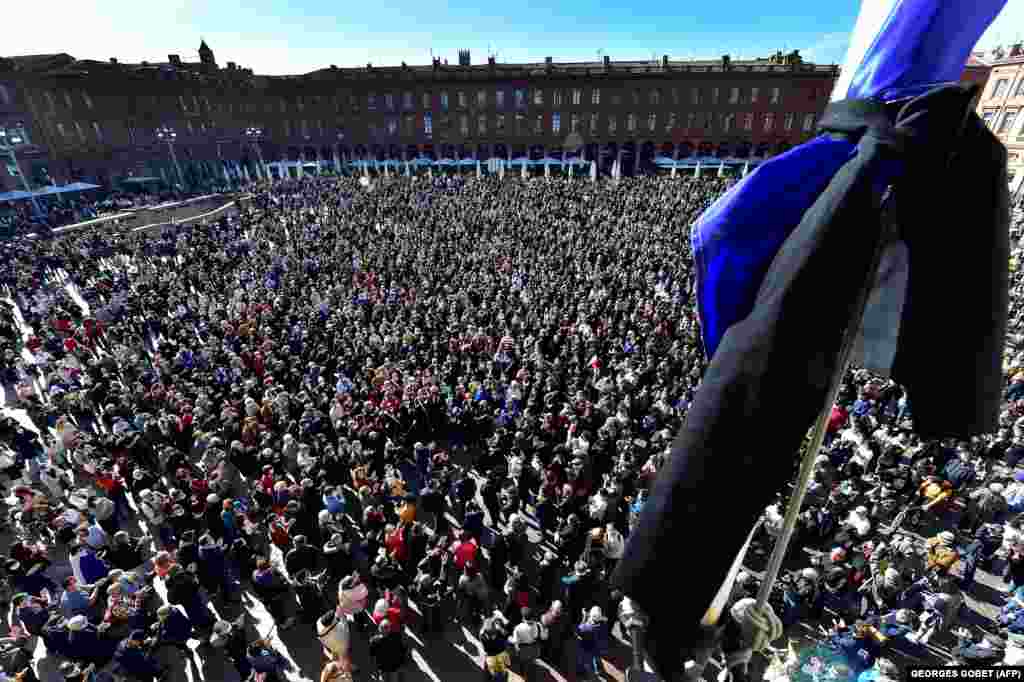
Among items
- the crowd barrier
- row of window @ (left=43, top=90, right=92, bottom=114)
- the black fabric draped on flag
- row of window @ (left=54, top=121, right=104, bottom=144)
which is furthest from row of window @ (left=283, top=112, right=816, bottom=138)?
the black fabric draped on flag

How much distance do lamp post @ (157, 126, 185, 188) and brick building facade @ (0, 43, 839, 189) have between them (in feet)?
1.71

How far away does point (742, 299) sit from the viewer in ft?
5.60

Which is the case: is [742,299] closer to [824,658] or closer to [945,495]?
[824,658]

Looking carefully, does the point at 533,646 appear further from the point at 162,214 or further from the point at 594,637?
the point at 162,214

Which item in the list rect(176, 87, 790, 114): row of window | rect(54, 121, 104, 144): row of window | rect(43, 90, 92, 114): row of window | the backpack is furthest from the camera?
rect(176, 87, 790, 114): row of window

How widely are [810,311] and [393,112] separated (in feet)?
223

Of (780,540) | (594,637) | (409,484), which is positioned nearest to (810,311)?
(780,540)

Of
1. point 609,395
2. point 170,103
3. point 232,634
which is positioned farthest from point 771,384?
point 170,103

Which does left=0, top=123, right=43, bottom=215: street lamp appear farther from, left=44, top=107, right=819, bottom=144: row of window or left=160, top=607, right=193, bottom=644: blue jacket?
left=160, top=607, right=193, bottom=644: blue jacket

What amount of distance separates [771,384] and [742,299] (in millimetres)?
396

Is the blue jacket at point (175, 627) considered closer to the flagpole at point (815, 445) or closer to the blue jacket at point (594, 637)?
the blue jacket at point (594, 637)

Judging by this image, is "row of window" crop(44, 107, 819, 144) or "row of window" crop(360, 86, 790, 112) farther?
"row of window" crop(44, 107, 819, 144)

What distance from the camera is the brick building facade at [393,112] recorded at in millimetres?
51156

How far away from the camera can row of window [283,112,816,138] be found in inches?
2133
